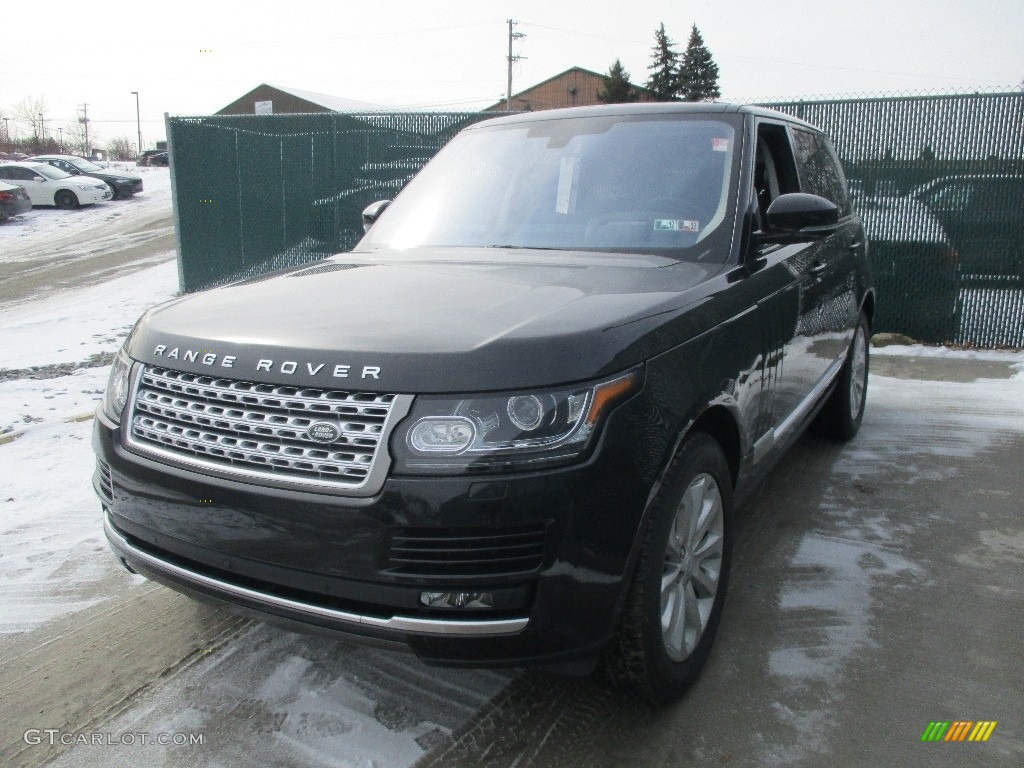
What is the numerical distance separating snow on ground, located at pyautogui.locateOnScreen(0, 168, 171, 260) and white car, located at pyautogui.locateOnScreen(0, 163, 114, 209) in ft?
1.03

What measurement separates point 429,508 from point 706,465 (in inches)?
37.8

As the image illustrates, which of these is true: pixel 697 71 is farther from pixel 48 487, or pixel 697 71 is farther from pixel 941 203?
pixel 48 487


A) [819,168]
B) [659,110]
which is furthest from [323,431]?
[819,168]

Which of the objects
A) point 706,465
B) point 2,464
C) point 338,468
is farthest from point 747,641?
point 2,464

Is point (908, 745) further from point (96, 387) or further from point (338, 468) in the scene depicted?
point (96, 387)

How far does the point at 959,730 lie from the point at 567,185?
7.62 ft

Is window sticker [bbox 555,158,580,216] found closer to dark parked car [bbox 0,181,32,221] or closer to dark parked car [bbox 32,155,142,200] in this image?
dark parked car [bbox 0,181,32,221]

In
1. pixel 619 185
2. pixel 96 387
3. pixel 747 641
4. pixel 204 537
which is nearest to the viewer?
pixel 204 537

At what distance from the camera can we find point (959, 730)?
251cm

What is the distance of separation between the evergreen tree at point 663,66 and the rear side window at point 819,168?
56244 millimetres

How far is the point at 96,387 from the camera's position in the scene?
6570 millimetres

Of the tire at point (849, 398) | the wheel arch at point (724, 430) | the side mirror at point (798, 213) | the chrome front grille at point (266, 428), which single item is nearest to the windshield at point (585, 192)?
the side mirror at point (798, 213)

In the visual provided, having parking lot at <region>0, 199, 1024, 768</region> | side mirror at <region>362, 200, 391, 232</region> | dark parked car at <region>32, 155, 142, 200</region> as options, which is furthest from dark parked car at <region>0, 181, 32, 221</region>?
side mirror at <region>362, 200, 391, 232</region>

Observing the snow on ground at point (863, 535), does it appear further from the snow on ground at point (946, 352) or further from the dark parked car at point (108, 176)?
the dark parked car at point (108, 176)
